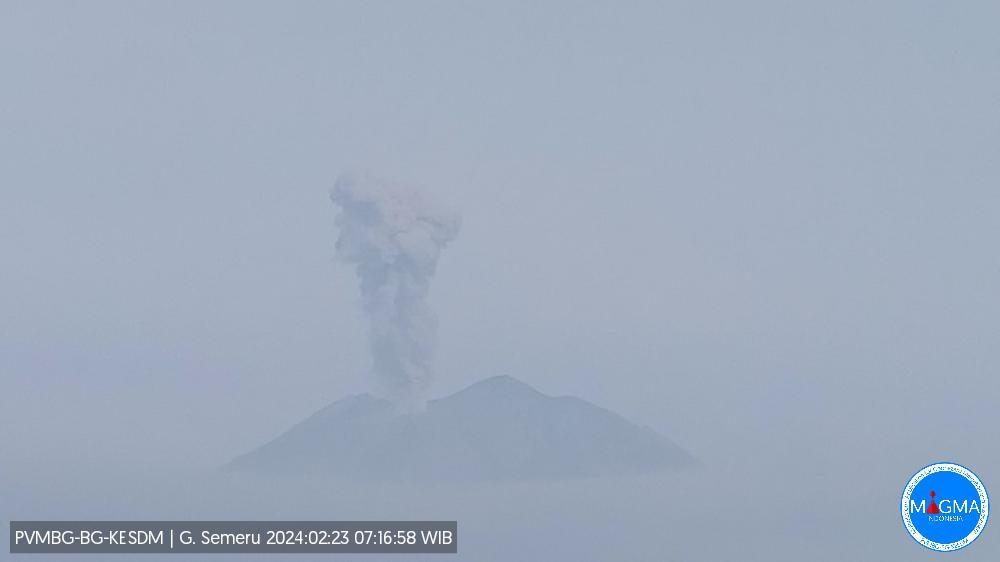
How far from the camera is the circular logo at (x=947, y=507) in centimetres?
1478

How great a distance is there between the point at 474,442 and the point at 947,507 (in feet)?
15.7

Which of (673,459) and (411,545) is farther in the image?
(673,459)

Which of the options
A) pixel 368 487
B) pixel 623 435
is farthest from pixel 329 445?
pixel 623 435

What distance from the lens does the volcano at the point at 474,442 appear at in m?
15.5

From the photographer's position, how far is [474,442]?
16.0 m

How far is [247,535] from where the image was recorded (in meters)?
14.6

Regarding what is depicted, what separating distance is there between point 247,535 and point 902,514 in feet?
21.1

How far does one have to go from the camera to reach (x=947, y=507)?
1487 centimetres

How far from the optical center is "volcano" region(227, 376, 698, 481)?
612 inches

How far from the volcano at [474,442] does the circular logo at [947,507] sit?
89.4 inches

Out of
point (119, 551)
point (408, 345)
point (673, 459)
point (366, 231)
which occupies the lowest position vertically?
point (119, 551)

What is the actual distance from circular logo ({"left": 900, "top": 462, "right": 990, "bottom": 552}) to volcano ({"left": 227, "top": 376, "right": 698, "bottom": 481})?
89.4 inches

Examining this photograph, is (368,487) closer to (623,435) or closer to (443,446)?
(443,446)

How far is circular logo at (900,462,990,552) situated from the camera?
14.8 m
